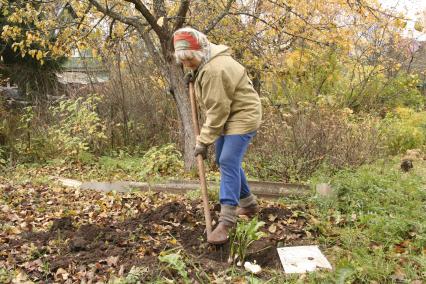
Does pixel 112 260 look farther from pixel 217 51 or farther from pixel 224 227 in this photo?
pixel 217 51

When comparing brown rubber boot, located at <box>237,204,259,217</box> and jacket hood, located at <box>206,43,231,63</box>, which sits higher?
jacket hood, located at <box>206,43,231,63</box>

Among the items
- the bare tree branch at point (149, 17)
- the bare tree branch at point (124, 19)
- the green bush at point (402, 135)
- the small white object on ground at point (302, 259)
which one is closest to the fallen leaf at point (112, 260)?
the small white object on ground at point (302, 259)

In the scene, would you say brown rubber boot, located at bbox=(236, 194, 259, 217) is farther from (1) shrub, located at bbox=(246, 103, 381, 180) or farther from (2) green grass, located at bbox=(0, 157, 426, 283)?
(1) shrub, located at bbox=(246, 103, 381, 180)

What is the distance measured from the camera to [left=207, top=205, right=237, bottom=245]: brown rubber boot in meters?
3.83

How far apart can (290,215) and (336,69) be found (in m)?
8.18

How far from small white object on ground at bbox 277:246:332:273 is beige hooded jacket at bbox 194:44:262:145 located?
110 cm

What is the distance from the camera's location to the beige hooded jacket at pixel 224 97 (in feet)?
11.9

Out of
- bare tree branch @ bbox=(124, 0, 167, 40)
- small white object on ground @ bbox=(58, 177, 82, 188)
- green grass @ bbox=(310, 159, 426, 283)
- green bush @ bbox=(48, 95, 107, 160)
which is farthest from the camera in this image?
green bush @ bbox=(48, 95, 107, 160)

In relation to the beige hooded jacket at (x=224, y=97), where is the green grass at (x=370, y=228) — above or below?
below

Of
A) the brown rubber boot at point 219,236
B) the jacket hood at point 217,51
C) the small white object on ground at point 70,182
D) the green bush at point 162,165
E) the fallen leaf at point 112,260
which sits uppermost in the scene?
the jacket hood at point 217,51

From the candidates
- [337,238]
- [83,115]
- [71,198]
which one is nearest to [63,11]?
[83,115]

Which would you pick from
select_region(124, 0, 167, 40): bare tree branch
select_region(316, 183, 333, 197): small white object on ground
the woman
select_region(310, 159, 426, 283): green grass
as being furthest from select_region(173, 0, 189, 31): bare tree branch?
select_region(316, 183, 333, 197): small white object on ground

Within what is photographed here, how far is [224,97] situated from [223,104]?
0.19 feet

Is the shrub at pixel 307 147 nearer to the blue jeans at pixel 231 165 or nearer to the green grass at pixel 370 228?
the green grass at pixel 370 228
